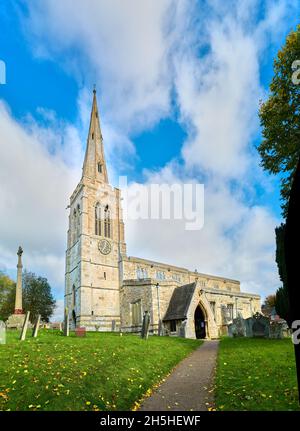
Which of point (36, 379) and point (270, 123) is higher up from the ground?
point (270, 123)

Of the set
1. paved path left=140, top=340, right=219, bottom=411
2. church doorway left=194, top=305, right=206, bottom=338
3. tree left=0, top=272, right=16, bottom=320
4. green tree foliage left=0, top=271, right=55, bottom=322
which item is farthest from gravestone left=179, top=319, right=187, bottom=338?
tree left=0, top=272, right=16, bottom=320

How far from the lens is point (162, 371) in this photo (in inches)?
424

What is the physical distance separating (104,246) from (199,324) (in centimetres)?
1721

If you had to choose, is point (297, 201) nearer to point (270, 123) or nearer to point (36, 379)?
point (36, 379)

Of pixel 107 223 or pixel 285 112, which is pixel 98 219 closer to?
pixel 107 223

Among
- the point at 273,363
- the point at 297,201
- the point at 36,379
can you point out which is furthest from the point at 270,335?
the point at 297,201

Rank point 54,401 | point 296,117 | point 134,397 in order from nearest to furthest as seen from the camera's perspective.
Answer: point 54,401 < point 134,397 < point 296,117

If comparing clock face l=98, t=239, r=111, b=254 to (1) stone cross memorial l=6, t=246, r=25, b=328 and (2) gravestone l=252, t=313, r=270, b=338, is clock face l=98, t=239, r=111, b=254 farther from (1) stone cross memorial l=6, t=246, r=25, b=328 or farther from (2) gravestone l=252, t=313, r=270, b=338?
(2) gravestone l=252, t=313, r=270, b=338

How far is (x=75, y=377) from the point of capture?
7.76 m

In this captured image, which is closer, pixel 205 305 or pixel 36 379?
pixel 36 379

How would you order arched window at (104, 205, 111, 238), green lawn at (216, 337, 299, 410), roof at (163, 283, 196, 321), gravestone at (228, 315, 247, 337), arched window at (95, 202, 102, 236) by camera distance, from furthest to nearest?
arched window at (104, 205, 111, 238)
arched window at (95, 202, 102, 236)
roof at (163, 283, 196, 321)
gravestone at (228, 315, 247, 337)
green lawn at (216, 337, 299, 410)

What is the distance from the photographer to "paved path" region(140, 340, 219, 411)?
6.77 m

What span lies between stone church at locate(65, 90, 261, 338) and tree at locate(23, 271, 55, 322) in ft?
28.5

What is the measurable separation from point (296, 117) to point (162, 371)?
1192cm
